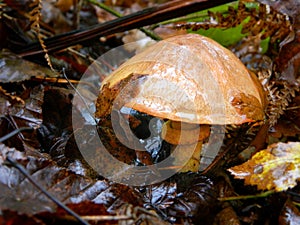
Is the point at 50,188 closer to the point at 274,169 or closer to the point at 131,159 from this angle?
the point at 131,159

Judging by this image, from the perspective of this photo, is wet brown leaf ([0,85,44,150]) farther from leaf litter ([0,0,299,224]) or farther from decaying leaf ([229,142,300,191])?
decaying leaf ([229,142,300,191])

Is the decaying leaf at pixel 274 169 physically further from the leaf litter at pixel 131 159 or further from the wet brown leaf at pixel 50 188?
the wet brown leaf at pixel 50 188

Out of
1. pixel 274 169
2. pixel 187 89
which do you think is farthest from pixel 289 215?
pixel 187 89

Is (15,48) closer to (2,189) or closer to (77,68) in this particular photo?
(77,68)

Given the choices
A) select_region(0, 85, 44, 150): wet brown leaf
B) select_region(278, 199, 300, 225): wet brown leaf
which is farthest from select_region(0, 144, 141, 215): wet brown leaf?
select_region(278, 199, 300, 225): wet brown leaf

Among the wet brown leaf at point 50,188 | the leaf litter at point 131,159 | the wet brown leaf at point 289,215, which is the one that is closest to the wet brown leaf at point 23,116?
the leaf litter at point 131,159

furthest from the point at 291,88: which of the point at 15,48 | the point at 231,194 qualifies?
the point at 15,48
